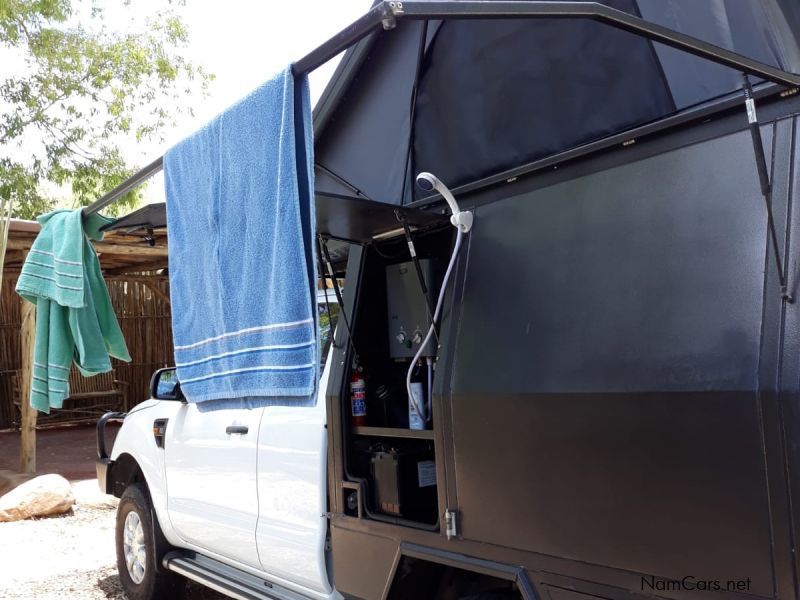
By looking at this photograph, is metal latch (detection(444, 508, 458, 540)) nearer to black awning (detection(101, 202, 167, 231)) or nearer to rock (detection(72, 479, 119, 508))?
black awning (detection(101, 202, 167, 231))

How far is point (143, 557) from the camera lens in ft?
17.7

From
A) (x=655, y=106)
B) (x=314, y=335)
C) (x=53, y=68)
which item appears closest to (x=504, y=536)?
(x=314, y=335)

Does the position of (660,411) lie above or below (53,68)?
below

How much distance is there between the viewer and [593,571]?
226 centimetres

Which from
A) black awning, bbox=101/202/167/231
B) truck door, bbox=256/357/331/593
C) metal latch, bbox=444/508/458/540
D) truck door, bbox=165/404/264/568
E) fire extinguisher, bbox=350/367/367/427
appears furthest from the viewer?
truck door, bbox=165/404/264/568

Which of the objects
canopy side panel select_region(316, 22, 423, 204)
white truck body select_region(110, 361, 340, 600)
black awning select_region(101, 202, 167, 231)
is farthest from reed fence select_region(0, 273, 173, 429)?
canopy side panel select_region(316, 22, 423, 204)

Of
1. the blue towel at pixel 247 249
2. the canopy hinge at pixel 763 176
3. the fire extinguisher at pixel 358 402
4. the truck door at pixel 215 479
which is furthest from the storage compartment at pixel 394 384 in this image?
the canopy hinge at pixel 763 176

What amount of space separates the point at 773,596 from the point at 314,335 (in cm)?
140

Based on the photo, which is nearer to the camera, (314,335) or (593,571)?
(593,571)

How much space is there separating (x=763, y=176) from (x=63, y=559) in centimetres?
656

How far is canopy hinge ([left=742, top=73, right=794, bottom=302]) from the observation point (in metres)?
1.92

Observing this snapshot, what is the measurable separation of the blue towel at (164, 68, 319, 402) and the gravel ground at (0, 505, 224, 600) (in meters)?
3.35

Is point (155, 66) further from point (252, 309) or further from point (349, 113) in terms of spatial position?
point (252, 309)

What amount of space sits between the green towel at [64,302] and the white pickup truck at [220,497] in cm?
64
